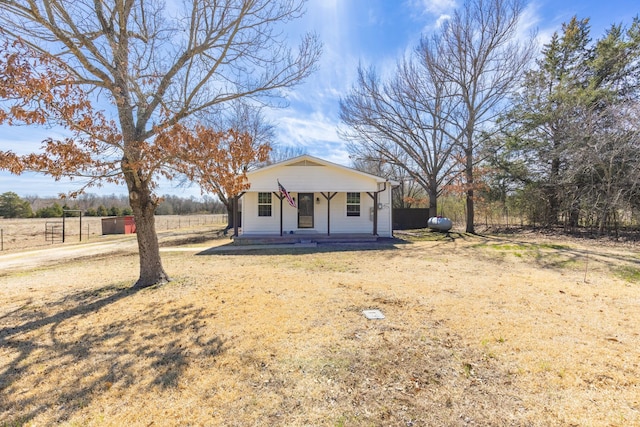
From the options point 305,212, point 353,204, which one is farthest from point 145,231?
point 353,204

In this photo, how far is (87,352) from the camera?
351 centimetres

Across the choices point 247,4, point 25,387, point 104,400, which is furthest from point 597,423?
point 247,4

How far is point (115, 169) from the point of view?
18.0 ft

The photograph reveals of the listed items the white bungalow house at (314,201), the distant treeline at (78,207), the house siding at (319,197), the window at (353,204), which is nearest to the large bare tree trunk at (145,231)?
the white bungalow house at (314,201)

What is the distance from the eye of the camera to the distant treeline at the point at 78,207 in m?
36.5

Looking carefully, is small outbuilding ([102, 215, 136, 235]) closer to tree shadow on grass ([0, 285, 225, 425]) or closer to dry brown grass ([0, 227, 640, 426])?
dry brown grass ([0, 227, 640, 426])

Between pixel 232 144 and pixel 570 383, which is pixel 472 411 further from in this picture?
pixel 232 144

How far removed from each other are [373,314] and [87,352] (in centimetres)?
367

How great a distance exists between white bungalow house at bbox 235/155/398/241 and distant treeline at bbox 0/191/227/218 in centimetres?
1161

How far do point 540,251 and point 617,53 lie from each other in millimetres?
13081

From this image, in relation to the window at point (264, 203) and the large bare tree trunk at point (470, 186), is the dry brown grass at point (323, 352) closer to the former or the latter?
the window at point (264, 203)

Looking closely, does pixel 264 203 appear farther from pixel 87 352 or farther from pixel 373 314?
pixel 87 352

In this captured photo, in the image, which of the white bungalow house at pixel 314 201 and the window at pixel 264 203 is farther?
the window at pixel 264 203

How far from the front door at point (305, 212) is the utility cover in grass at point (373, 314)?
11.0 meters
